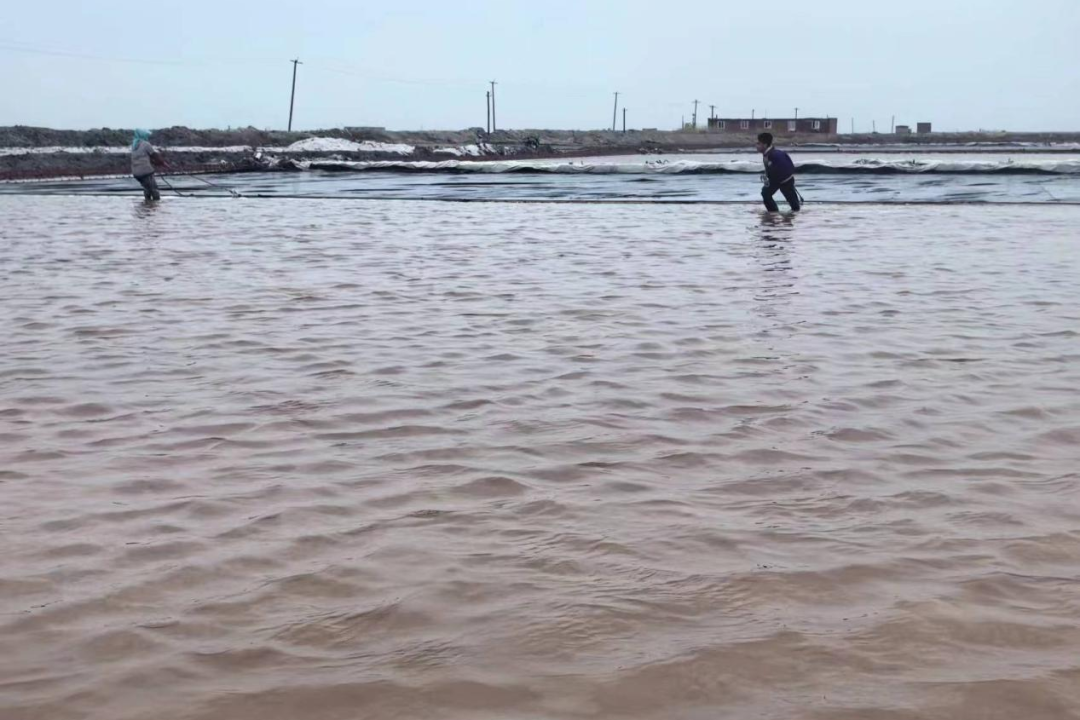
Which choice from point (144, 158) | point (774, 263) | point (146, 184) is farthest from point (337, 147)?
point (774, 263)

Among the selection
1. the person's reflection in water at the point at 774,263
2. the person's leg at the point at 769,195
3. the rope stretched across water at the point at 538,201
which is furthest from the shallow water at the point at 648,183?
the person's reflection in water at the point at 774,263

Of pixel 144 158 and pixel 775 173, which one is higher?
pixel 144 158

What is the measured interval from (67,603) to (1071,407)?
4422 mm

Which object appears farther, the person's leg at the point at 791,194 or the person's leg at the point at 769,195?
the person's leg at the point at 791,194

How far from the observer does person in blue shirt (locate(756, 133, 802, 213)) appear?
1741 centimetres

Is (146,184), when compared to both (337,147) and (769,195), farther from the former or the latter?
(337,147)

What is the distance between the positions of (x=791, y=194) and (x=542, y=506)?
15.0 meters

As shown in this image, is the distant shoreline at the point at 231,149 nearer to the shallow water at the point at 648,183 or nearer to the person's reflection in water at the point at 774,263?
the shallow water at the point at 648,183

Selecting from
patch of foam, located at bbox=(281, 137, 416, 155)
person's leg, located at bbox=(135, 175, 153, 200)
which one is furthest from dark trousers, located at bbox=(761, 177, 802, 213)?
patch of foam, located at bbox=(281, 137, 416, 155)

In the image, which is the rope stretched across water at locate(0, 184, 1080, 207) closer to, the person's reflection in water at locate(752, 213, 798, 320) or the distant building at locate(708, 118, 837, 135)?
the person's reflection in water at locate(752, 213, 798, 320)

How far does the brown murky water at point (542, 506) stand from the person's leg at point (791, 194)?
9.15 meters

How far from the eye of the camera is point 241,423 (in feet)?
16.6

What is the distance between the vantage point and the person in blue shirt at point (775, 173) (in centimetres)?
1741

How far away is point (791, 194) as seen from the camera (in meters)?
17.9
